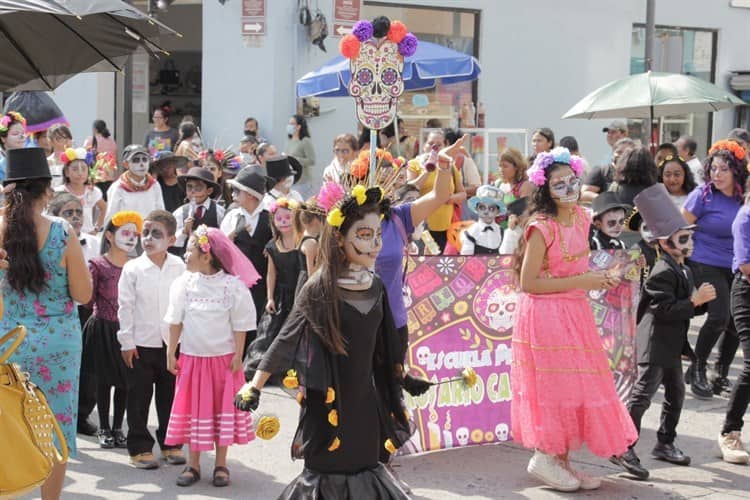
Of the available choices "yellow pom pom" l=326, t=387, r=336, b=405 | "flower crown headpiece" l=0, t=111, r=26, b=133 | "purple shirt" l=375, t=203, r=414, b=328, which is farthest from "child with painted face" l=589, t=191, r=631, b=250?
"flower crown headpiece" l=0, t=111, r=26, b=133

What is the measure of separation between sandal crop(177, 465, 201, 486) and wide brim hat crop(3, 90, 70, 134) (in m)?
4.69

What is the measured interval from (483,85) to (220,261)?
508 inches

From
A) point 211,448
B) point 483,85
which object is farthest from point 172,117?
point 211,448

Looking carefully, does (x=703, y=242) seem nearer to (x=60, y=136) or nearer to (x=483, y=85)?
(x=60, y=136)

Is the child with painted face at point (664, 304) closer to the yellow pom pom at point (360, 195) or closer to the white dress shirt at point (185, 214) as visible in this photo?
the yellow pom pom at point (360, 195)

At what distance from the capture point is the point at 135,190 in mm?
10055

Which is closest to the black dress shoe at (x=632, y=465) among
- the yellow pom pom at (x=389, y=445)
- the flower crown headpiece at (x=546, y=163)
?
the flower crown headpiece at (x=546, y=163)

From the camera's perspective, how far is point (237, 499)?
21.0 feet

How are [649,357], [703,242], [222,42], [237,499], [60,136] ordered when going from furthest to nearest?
[222,42]
[60,136]
[703,242]
[649,357]
[237,499]

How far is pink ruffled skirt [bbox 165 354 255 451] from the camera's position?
664cm

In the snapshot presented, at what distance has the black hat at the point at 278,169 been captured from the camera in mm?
10016

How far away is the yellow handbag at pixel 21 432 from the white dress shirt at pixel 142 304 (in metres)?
1.96

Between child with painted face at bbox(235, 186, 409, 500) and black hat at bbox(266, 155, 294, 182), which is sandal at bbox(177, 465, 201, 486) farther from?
black hat at bbox(266, 155, 294, 182)

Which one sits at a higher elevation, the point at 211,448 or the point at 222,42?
the point at 222,42
